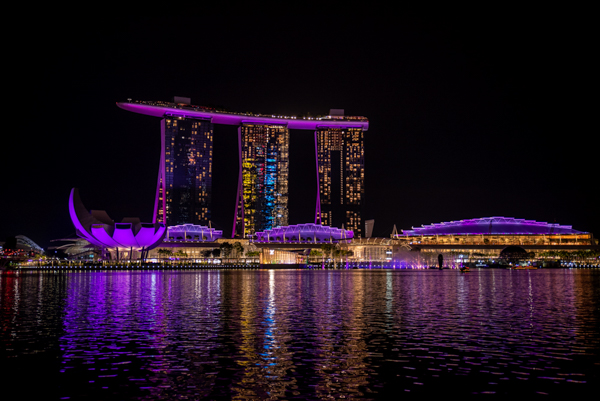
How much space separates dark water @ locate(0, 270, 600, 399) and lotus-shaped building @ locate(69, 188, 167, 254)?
10035 centimetres

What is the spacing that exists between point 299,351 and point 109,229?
120574mm

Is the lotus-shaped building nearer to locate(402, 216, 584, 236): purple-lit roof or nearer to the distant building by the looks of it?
the distant building

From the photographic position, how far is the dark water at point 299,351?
14.5 metres

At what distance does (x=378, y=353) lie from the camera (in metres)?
18.9

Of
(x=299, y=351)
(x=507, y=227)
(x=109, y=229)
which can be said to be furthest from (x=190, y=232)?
(x=299, y=351)

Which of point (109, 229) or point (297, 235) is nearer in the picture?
point (109, 229)

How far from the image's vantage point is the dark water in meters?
14.5

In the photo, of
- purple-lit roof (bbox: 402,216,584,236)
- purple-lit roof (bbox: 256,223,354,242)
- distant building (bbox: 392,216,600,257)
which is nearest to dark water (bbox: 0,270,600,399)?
distant building (bbox: 392,216,600,257)

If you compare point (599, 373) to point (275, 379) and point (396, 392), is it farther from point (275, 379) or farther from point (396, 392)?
point (275, 379)

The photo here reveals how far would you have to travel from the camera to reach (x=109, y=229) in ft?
433

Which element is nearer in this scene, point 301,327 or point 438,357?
point 438,357

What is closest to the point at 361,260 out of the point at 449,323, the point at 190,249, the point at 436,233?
the point at 436,233

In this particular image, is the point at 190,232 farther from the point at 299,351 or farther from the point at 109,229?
the point at 299,351

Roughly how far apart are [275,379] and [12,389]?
6589 millimetres
